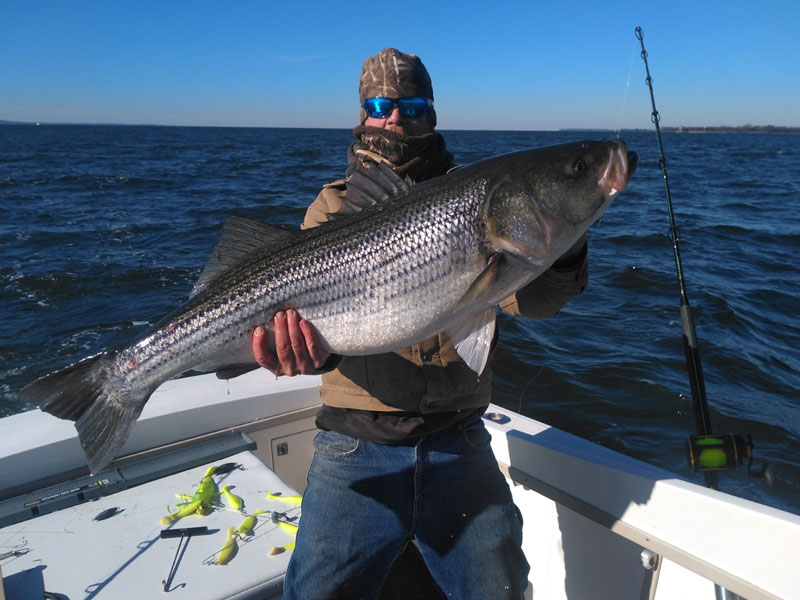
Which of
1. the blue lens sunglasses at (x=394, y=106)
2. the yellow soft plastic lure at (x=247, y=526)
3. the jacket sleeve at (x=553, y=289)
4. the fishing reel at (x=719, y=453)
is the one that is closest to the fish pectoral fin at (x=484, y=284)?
the jacket sleeve at (x=553, y=289)

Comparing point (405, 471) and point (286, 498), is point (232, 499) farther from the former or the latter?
point (405, 471)

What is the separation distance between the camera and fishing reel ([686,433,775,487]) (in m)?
3.46

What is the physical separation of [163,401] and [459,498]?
2705mm

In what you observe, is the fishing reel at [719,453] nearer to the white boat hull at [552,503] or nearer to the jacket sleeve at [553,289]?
the white boat hull at [552,503]

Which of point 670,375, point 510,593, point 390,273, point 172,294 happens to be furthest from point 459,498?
point 172,294

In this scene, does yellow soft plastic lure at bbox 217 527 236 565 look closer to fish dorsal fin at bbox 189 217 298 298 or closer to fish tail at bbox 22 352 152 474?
fish tail at bbox 22 352 152 474

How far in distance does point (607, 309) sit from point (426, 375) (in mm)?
9393

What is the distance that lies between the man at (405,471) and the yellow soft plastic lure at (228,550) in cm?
52

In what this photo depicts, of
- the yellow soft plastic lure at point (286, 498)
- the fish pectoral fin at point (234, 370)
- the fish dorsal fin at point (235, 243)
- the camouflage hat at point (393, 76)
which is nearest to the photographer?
the fish pectoral fin at point (234, 370)

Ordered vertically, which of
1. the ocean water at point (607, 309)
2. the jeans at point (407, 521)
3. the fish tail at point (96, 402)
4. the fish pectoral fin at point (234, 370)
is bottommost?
the ocean water at point (607, 309)

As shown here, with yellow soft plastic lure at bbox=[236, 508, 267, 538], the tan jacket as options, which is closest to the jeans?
the tan jacket

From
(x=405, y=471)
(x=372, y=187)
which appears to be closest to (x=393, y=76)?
(x=372, y=187)

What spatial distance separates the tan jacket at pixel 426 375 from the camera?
2969 millimetres

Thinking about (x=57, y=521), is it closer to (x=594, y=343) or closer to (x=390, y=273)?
(x=390, y=273)
